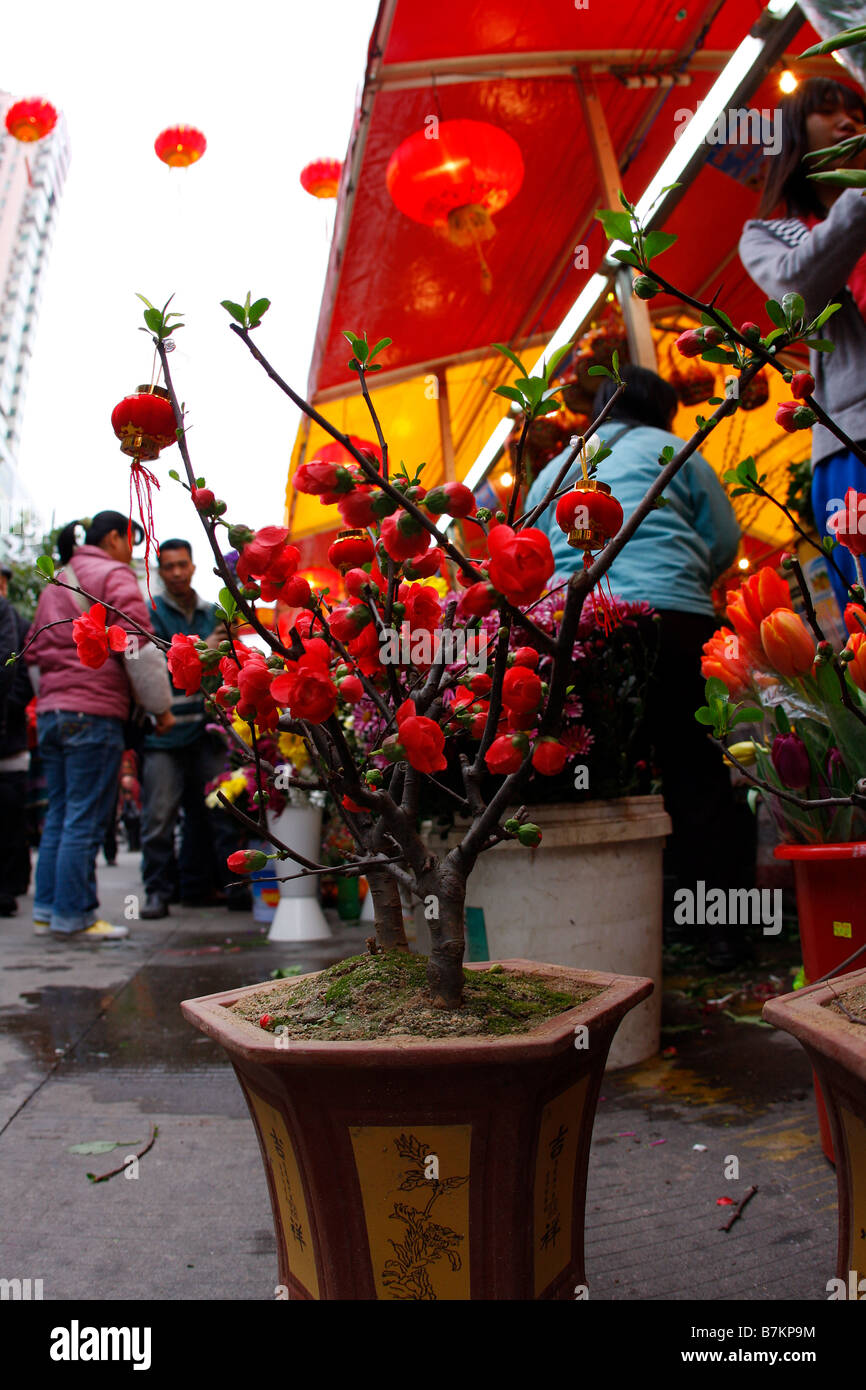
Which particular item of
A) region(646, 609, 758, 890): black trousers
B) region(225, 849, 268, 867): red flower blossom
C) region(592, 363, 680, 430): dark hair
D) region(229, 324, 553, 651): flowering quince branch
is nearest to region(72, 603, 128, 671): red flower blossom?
region(225, 849, 268, 867): red flower blossom

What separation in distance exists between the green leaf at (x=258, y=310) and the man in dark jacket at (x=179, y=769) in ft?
12.6

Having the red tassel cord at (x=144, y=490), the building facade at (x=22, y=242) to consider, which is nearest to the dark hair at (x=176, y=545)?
the red tassel cord at (x=144, y=490)

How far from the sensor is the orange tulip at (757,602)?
1.29 m

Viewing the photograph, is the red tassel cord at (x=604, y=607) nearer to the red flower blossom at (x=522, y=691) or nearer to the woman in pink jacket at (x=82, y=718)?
the red flower blossom at (x=522, y=691)

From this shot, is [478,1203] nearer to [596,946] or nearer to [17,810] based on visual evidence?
[596,946]

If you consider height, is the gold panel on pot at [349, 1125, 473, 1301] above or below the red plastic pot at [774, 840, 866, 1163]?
below

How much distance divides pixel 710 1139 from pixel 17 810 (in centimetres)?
442

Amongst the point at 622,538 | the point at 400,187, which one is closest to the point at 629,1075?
the point at 622,538

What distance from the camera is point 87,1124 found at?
1.95 metres

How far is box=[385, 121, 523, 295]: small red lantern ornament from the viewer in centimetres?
394

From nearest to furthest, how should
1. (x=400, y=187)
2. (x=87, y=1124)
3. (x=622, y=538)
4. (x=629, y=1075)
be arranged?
(x=622, y=538)
(x=87, y=1124)
(x=629, y=1075)
(x=400, y=187)

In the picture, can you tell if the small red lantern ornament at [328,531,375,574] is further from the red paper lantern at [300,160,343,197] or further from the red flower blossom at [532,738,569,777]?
the red paper lantern at [300,160,343,197]

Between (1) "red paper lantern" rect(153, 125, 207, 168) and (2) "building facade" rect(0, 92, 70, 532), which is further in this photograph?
(2) "building facade" rect(0, 92, 70, 532)

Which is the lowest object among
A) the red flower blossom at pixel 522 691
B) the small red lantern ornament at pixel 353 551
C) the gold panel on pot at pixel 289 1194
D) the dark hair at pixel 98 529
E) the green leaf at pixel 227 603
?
the gold panel on pot at pixel 289 1194
